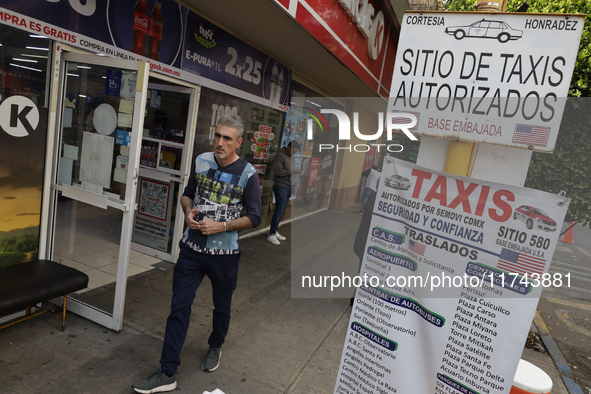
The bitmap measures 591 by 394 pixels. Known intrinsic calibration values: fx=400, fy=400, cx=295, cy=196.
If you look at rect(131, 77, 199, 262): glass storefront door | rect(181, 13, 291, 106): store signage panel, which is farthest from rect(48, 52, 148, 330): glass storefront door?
rect(131, 77, 199, 262): glass storefront door

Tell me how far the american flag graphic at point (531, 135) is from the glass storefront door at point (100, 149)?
109 inches

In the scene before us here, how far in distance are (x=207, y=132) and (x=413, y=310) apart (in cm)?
433

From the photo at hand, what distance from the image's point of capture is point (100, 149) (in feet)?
11.8

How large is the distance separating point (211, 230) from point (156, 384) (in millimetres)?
1206

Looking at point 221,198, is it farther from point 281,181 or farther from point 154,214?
point 281,181

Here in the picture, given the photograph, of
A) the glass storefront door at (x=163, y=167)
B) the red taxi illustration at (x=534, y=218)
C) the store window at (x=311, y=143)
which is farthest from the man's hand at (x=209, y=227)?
the store window at (x=311, y=143)

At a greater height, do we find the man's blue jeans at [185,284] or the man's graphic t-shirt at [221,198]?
the man's graphic t-shirt at [221,198]

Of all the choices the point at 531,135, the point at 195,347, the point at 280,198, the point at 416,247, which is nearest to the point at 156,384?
the point at 195,347

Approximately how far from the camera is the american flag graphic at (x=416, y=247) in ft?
6.80

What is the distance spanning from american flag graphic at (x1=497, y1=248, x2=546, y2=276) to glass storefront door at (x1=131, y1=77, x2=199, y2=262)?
433 centimetres

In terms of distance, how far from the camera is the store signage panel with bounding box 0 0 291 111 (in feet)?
10.8

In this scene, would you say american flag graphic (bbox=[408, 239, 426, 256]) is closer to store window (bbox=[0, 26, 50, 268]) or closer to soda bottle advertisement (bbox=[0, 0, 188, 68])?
store window (bbox=[0, 26, 50, 268])

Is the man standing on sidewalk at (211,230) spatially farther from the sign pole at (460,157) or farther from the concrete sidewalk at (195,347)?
the sign pole at (460,157)

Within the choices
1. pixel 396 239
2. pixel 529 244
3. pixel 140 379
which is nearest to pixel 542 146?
pixel 529 244
